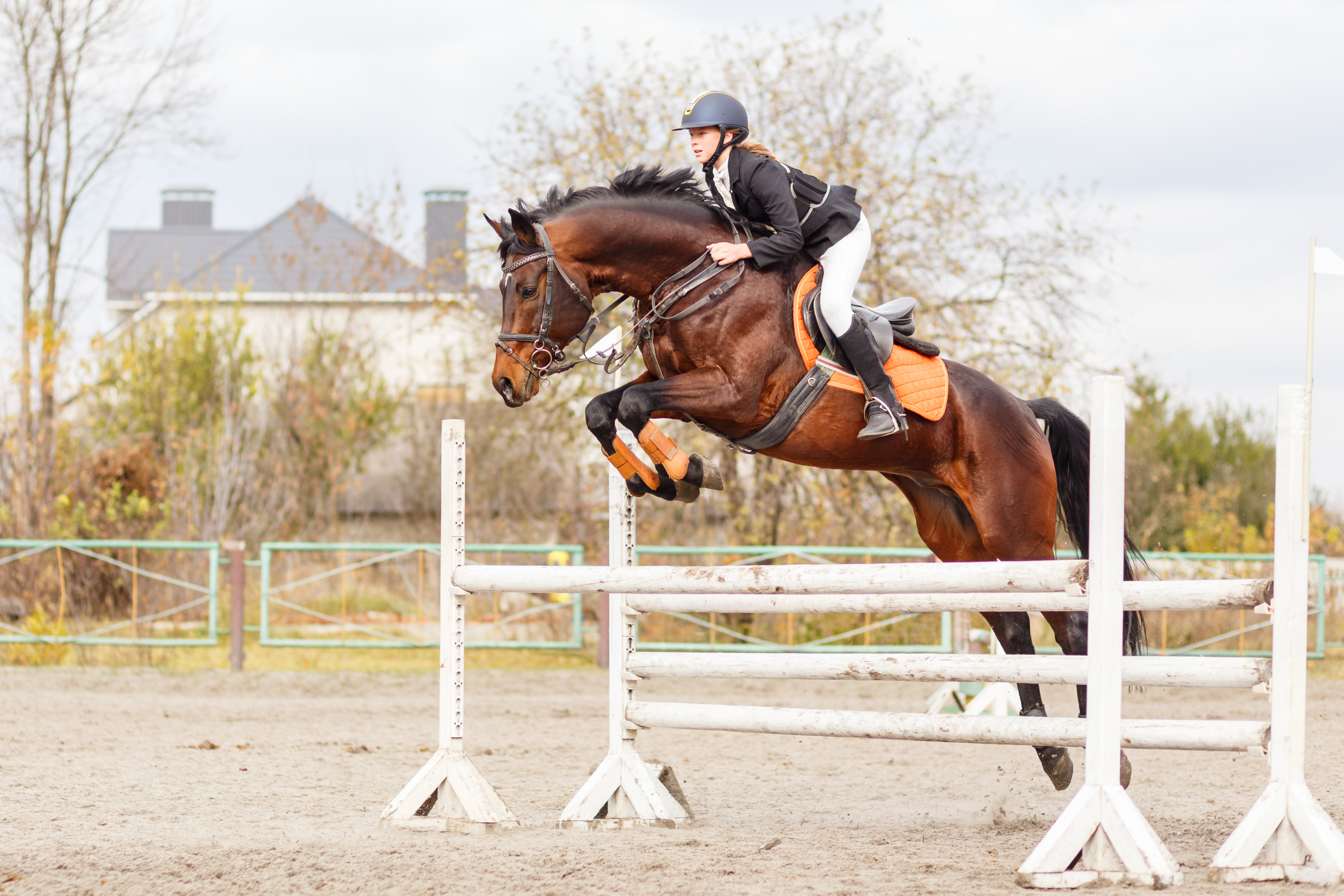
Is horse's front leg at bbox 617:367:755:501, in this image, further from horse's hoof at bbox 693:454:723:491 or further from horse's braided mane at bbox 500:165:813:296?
horse's braided mane at bbox 500:165:813:296

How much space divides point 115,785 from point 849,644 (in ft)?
23.6

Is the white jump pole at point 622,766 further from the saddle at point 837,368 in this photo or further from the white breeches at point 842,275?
the white breeches at point 842,275

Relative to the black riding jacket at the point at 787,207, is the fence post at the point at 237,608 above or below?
below

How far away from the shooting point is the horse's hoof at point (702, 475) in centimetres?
388

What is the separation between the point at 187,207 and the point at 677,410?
87.0 ft

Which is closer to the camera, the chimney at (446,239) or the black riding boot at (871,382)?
the black riding boot at (871,382)

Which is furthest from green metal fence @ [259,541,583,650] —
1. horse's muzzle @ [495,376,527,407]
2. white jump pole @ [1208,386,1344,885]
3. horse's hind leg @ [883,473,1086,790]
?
white jump pole @ [1208,386,1344,885]

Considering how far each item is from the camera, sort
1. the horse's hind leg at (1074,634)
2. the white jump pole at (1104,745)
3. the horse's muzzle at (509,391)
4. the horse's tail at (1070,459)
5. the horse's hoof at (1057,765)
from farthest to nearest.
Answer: the horse's tail at (1070,459), the horse's hind leg at (1074,634), the horse's hoof at (1057,765), the horse's muzzle at (509,391), the white jump pole at (1104,745)

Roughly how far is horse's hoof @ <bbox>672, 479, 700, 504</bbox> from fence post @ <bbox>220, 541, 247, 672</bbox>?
735 centimetres

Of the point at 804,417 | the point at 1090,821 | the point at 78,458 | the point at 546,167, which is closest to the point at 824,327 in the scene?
the point at 804,417

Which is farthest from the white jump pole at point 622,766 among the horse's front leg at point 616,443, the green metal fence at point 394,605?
the green metal fence at point 394,605

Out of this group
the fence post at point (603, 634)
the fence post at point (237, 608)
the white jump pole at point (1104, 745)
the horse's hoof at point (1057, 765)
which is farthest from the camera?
the fence post at point (603, 634)

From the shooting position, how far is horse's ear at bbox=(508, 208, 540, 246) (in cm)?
392

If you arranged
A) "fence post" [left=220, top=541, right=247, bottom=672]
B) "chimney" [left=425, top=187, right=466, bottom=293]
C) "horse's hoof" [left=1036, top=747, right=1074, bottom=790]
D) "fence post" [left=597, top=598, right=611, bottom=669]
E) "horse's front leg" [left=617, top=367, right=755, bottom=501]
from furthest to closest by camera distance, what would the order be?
"chimney" [left=425, top=187, right=466, bottom=293] → "fence post" [left=597, top=598, right=611, bottom=669] → "fence post" [left=220, top=541, right=247, bottom=672] → "horse's hoof" [left=1036, top=747, right=1074, bottom=790] → "horse's front leg" [left=617, top=367, right=755, bottom=501]
